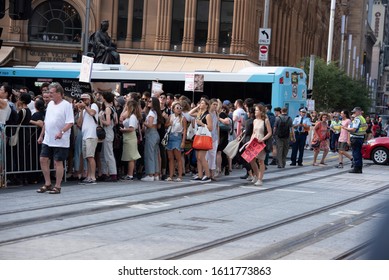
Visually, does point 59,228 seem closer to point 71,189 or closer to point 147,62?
point 71,189

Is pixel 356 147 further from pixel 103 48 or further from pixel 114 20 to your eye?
pixel 114 20

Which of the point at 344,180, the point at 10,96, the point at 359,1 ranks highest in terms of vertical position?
the point at 359,1

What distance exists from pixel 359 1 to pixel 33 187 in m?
117

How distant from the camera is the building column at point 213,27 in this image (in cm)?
5344

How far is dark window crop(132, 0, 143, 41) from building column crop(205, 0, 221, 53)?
4.45 meters

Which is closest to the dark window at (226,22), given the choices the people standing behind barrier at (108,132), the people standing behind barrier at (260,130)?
the people standing behind barrier at (260,130)

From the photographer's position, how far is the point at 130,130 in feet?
58.1

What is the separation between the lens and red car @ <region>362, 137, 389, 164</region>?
104ft

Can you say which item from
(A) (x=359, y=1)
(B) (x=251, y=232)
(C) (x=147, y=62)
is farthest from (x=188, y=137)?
(A) (x=359, y=1)

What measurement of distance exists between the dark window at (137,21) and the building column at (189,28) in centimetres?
296

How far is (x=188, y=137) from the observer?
18547 millimetres

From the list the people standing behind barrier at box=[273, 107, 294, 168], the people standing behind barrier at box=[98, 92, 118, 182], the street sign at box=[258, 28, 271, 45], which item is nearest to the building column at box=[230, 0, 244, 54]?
the street sign at box=[258, 28, 271, 45]

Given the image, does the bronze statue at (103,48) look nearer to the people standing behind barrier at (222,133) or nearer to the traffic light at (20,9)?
the people standing behind barrier at (222,133)

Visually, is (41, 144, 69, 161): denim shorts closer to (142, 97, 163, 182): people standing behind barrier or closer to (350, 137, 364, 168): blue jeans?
(142, 97, 163, 182): people standing behind barrier
